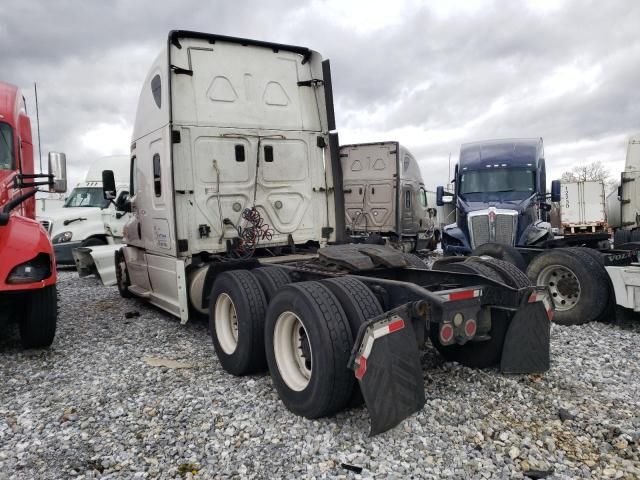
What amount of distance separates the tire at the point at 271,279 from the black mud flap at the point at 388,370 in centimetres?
166

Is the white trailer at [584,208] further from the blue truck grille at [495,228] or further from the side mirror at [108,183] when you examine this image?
the side mirror at [108,183]

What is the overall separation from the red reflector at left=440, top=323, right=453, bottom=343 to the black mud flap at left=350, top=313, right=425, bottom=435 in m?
0.30

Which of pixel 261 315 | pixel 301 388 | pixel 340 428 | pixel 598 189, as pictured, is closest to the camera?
pixel 340 428

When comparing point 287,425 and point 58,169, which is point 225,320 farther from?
point 58,169

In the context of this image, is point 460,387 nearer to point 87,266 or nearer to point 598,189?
point 87,266

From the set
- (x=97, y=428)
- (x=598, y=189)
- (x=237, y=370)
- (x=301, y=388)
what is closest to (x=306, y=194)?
(x=237, y=370)

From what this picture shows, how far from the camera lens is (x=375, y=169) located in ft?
48.3

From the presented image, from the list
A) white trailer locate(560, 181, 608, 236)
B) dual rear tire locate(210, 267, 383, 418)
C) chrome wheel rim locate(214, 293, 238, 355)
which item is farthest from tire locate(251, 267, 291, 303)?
white trailer locate(560, 181, 608, 236)

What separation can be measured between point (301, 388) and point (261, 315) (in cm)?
99

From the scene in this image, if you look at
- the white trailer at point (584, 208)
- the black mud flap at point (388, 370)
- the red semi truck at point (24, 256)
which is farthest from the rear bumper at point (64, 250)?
the white trailer at point (584, 208)

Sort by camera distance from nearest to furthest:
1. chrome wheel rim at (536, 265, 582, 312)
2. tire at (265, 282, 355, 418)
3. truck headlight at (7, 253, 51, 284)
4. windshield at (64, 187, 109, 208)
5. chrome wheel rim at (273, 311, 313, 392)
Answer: tire at (265, 282, 355, 418), chrome wheel rim at (273, 311, 313, 392), truck headlight at (7, 253, 51, 284), chrome wheel rim at (536, 265, 582, 312), windshield at (64, 187, 109, 208)

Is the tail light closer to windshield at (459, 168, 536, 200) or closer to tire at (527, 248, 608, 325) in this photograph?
tire at (527, 248, 608, 325)

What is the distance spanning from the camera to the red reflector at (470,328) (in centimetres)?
367

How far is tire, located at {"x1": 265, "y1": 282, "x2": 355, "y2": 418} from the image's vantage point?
11.2ft
